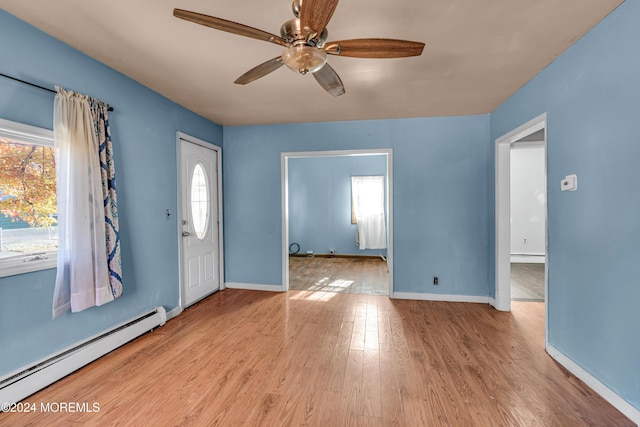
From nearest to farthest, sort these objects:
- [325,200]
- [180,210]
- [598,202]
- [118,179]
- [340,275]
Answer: [598,202] < [118,179] < [180,210] < [340,275] < [325,200]

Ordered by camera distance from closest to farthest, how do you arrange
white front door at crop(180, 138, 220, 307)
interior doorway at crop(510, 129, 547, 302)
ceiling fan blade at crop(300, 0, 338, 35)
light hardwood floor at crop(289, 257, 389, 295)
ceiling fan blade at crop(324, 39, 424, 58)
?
ceiling fan blade at crop(300, 0, 338, 35) < ceiling fan blade at crop(324, 39, 424, 58) < white front door at crop(180, 138, 220, 307) < light hardwood floor at crop(289, 257, 389, 295) < interior doorway at crop(510, 129, 547, 302)

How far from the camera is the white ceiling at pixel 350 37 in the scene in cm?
166

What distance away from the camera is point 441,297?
3723 millimetres

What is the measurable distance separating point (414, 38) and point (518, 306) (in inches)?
132

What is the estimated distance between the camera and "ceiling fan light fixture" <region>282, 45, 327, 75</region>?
139 cm

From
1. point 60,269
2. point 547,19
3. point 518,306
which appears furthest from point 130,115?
point 518,306

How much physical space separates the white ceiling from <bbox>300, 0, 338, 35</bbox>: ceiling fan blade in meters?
0.46

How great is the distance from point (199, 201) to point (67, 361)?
2130mm

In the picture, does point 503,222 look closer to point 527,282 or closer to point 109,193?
point 527,282

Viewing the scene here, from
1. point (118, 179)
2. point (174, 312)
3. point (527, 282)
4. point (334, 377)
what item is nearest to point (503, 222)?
point (527, 282)

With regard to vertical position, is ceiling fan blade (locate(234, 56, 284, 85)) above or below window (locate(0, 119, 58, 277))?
above

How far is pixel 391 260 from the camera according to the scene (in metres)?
3.85

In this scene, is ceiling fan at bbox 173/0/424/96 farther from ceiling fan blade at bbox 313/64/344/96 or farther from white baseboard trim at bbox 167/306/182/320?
white baseboard trim at bbox 167/306/182/320

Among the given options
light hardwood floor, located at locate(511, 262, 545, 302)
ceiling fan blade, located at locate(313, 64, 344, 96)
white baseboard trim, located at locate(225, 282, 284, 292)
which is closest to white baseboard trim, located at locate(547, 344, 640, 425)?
light hardwood floor, located at locate(511, 262, 545, 302)
